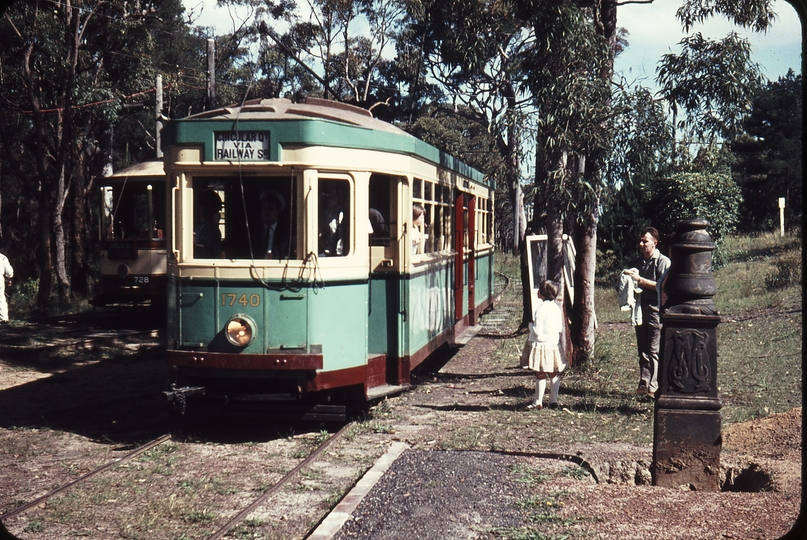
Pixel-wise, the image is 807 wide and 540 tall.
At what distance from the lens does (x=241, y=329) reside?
836cm

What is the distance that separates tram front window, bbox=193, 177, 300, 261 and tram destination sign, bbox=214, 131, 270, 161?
0.83 feet

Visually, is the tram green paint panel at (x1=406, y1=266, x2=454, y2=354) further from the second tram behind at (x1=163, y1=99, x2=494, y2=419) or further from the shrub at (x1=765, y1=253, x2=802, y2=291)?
the shrub at (x1=765, y1=253, x2=802, y2=291)

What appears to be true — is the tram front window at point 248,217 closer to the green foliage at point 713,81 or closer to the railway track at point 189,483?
the railway track at point 189,483

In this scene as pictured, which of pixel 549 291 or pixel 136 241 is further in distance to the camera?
pixel 136 241

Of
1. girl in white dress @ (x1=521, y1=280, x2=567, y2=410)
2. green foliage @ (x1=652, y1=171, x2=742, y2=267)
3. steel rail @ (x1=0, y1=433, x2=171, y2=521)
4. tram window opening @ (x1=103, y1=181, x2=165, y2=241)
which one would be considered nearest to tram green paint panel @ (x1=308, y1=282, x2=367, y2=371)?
steel rail @ (x1=0, y1=433, x2=171, y2=521)

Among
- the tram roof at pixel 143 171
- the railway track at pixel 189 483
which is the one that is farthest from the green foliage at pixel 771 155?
the railway track at pixel 189 483

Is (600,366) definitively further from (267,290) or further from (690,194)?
(690,194)

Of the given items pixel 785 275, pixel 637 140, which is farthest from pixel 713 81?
pixel 785 275

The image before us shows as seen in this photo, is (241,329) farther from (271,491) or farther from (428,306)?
(428,306)

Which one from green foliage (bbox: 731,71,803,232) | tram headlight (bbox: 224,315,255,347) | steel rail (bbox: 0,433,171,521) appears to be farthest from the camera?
green foliage (bbox: 731,71,803,232)

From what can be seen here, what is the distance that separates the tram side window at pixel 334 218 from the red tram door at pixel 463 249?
4.56 meters

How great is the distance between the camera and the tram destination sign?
845 cm

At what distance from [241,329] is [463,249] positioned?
6.17 m

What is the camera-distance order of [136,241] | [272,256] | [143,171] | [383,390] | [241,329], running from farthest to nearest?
[136,241] < [143,171] < [383,390] < [272,256] < [241,329]
